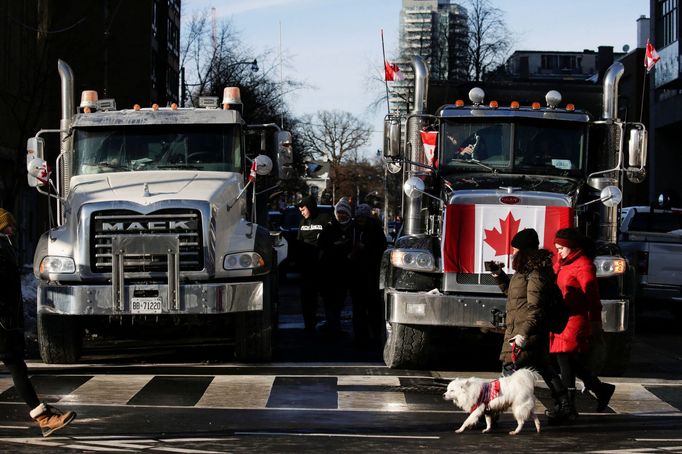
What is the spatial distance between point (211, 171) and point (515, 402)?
261 inches

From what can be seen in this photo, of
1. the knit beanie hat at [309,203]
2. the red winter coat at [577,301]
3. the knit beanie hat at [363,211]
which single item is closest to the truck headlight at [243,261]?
the knit beanie hat at [363,211]

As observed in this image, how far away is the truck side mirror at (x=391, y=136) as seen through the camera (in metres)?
15.0

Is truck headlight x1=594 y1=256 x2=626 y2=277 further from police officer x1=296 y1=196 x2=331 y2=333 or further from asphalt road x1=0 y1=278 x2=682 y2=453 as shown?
police officer x1=296 y1=196 x2=331 y2=333

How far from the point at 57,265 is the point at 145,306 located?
1.07 metres

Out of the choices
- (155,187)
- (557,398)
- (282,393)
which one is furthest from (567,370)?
(155,187)

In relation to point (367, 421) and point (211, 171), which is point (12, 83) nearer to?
point (211, 171)

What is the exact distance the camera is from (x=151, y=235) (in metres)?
14.0

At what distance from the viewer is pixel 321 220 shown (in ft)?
61.6

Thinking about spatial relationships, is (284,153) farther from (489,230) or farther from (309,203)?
(489,230)

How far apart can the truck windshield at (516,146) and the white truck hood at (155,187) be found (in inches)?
100

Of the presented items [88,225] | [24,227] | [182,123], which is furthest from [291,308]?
[24,227]

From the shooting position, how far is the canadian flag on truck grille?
13.9m

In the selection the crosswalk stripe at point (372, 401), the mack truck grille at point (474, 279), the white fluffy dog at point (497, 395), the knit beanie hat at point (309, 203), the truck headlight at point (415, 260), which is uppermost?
the knit beanie hat at point (309, 203)

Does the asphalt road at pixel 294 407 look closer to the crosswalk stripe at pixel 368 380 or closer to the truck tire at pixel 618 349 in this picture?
the crosswalk stripe at pixel 368 380
